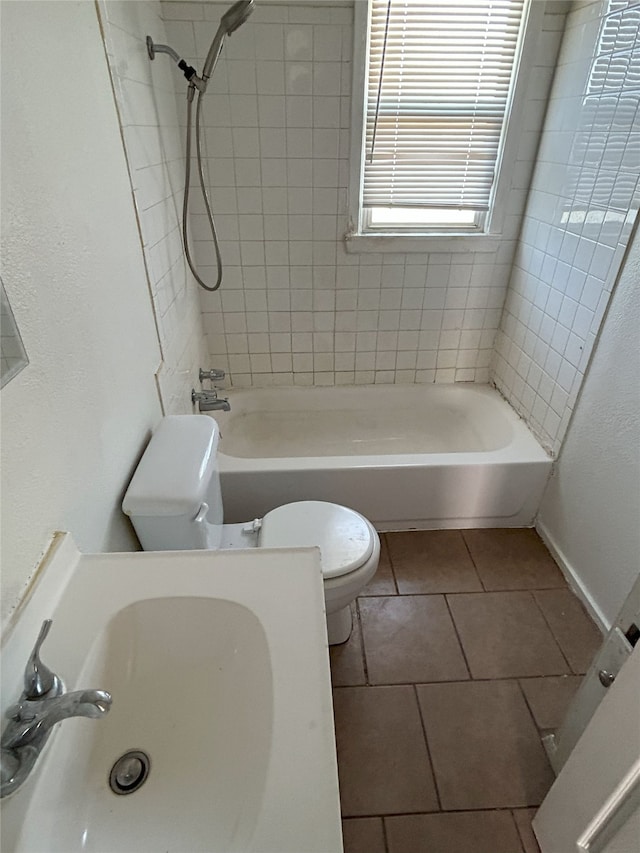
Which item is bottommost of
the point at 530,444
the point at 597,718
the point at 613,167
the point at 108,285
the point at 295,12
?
the point at 530,444

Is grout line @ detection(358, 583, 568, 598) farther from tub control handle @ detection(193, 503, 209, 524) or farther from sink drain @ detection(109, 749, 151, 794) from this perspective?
sink drain @ detection(109, 749, 151, 794)

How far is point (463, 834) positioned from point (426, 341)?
6.20 feet

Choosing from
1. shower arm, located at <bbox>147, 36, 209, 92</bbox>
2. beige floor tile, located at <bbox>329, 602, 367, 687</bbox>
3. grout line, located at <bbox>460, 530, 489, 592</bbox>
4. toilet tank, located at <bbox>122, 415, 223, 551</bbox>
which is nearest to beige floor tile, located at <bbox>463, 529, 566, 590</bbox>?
grout line, located at <bbox>460, 530, 489, 592</bbox>

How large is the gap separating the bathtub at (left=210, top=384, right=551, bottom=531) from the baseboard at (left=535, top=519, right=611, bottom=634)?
101mm

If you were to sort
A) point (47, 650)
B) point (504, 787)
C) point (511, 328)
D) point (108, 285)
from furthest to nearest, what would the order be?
1. point (511, 328)
2. point (504, 787)
3. point (108, 285)
4. point (47, 650)

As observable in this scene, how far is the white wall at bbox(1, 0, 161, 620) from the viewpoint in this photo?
2.42 feet

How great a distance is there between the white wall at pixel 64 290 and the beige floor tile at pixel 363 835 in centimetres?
89

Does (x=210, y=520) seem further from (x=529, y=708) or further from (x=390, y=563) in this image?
(x=529, y=708)

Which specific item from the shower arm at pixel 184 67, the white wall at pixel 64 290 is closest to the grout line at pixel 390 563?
the white wall at pixel 64 290

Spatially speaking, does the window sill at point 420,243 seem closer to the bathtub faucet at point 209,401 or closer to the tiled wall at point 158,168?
the tiled wall at point 158,168

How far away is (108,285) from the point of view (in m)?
1.13

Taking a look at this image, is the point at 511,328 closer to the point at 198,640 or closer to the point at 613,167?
the point at 613,167

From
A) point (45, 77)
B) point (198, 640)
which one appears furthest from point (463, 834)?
point (45, 77)

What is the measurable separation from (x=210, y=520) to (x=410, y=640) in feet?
2.71
